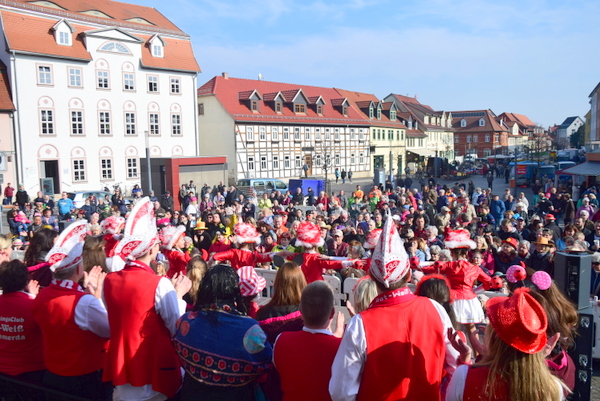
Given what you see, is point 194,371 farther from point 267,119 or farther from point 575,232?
point 267,119

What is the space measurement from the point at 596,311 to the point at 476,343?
470 centimetres

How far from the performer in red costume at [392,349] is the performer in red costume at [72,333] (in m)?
1.84

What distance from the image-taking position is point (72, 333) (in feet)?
11.5

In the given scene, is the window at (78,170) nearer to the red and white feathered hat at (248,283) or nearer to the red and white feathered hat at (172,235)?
the red and white feathered hat at (172,235)

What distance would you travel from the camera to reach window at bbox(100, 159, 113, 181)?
3466 centimetres

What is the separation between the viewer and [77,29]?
33.2 metres

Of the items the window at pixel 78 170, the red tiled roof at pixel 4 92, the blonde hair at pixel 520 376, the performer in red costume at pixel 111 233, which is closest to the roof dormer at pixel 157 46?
the window at pixel 78 170

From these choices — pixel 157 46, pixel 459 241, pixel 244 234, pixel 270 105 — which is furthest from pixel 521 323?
pixel 270 105

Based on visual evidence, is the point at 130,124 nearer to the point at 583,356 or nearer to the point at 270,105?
the point at 270,105

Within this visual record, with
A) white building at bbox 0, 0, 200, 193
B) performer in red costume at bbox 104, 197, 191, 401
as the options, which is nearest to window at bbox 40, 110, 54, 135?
white building at bbox 0, 0, 200, 193

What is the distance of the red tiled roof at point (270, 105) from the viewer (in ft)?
143

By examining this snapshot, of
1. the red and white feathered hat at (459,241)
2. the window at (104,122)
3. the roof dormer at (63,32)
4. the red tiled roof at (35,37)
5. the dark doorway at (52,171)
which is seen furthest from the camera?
the window at (104,122)

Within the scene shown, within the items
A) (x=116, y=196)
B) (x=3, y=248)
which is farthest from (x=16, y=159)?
(x=3, y=248)

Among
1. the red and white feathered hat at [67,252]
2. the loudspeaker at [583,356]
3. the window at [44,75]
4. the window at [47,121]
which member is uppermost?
the window at [44,75]
